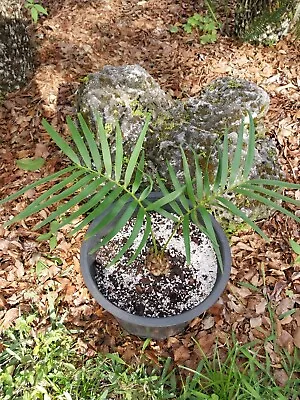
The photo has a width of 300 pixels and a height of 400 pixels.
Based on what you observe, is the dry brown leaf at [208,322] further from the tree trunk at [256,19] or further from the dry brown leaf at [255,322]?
the tree trunk at [256,19]

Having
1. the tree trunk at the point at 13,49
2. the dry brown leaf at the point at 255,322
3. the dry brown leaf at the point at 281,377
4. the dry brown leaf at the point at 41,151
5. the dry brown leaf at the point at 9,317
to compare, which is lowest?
the dry brown leaf at the point at 281,377

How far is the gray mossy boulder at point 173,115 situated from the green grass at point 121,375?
2.22ft

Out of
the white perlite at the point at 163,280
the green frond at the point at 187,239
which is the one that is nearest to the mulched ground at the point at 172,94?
the white perlite at the point at 163,280

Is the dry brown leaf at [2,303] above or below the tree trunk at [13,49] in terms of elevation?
below

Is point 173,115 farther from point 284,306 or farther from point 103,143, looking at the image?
point 284,306

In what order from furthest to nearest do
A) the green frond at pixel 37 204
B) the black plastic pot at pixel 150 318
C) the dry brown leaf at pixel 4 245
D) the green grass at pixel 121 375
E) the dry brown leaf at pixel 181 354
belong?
the dry brown leaf at pixel 4 245, the dry brown leaf at pixel 181 354, the green grass at pixel 121 375, the black plastic pot at pixel 150 318, the green frond at pixel 37 204

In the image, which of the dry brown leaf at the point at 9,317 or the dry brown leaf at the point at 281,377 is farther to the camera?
the dry brown leaf at the point at 9,317

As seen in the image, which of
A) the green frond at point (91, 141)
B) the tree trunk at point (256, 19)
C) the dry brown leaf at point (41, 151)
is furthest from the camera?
the tree trunk at point (256, 19)

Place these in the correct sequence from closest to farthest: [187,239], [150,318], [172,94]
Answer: [187,239]
[150,318]
[172,94]

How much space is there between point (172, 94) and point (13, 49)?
93 centimetres

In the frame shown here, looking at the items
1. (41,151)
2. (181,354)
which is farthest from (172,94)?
(181,354)

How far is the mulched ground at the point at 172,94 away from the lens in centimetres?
202

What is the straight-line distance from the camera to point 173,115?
7.32 feet

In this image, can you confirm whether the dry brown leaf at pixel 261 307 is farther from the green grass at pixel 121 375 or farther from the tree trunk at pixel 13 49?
the tree trunk at pixel 13 49
